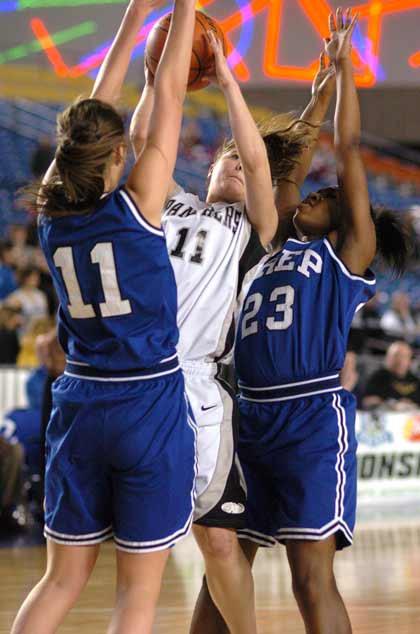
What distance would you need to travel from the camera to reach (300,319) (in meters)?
3.66

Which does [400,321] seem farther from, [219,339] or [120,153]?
[120,153]

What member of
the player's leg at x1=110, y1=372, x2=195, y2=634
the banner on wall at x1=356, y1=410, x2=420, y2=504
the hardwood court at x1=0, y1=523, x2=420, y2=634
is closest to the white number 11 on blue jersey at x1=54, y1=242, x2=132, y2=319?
the player's leg at x1=110, y1=372, x2=195, y2=634

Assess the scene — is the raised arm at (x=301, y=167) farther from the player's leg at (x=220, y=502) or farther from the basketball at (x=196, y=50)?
the player's leg at (x=220, y=502)

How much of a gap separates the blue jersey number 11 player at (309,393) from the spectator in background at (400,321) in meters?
9.52

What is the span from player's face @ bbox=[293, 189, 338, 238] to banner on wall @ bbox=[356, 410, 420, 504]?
6049 mm

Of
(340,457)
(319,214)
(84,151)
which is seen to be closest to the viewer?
(84,151)

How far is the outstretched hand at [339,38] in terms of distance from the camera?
3.92 m

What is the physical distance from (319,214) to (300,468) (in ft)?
2.86

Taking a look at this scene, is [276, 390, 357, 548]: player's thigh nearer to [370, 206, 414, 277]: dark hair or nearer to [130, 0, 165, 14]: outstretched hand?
[370, 206, 414, 277]: dark hair

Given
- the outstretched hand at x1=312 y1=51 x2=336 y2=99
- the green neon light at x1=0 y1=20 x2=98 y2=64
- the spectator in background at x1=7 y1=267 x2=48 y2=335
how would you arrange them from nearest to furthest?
the outstretched hand at x1=312 y1=51 x2=336 y2=99
the green neon light at x1=0 y1=20 x2=98 y2=64
the spectator in background at x1=7 y1=267 x2=48 y2=335

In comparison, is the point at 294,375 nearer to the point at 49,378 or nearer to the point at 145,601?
the point at 145,601

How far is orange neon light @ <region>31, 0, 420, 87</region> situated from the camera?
24.6ft

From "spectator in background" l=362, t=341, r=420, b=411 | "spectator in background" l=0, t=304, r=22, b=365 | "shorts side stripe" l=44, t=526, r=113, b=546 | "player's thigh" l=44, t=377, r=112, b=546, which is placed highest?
"player's thigh" l=44, t=377, r=112, b=546

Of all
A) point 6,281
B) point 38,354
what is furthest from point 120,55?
point 6,281
